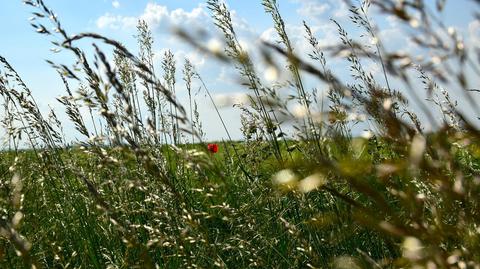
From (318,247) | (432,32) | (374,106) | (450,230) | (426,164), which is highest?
(432,32)

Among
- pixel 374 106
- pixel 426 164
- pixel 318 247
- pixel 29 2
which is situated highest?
pixel 29 2

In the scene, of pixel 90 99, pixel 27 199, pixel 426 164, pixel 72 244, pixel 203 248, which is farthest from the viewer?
pixel 27 199

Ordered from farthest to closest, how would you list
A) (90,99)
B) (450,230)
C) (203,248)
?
1. (203,248)
2. (90,99)
3. (450,230)

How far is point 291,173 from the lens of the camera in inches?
38.3

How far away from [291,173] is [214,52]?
1.10ft

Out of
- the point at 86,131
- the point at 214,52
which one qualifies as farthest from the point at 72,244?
the point at 214,52

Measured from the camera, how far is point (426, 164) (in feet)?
3.10

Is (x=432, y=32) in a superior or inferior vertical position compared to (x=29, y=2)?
inferior

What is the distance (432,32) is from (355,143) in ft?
1.10

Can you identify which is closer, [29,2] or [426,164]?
[426,164]

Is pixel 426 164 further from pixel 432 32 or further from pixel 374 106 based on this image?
pixel 432 32

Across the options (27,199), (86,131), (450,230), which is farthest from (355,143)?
(27,199)

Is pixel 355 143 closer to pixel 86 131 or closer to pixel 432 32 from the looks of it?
pixel 432 32

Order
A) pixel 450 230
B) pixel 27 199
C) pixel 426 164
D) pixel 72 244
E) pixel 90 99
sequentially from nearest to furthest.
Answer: pixel 426 164
pixel 450 230
pixel 90 99
pixel 72 244
pixel 27 199
